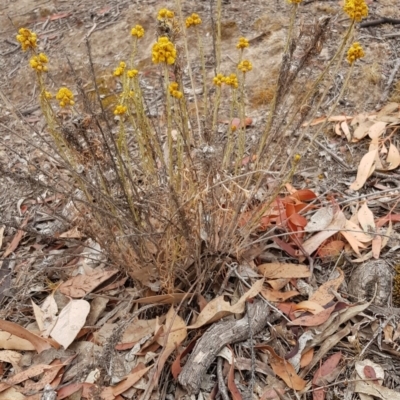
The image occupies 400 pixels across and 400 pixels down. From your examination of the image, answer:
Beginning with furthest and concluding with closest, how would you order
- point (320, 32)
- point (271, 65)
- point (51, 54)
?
1. point (51, 54)
2. point (271, 65)
3. point (320, 32)

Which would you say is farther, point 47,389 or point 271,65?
point 271,65

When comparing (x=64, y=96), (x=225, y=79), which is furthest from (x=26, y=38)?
(x=225, y=79)

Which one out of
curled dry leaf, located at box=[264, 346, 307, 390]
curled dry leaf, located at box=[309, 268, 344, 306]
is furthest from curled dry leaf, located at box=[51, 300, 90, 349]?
curled dry leaf, located at box=[309, 268, 344, 306]

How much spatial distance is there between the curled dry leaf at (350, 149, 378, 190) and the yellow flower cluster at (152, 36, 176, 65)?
1103 millimetres

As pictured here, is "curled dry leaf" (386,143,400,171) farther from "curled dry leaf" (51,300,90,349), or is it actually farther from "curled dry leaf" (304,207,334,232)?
"curled dry leaf" (51,300,90,349)

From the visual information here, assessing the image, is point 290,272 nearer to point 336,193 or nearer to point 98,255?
point 336,193

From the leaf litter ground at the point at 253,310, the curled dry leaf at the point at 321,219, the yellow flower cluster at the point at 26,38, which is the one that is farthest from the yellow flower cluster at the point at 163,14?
the curled dry leaf at the point at 321,219

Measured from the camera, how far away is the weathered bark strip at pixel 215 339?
133 cm

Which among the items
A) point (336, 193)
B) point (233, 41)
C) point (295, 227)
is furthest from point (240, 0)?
point (295, 227)

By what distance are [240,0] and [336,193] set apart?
203 centimetres

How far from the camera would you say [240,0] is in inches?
133

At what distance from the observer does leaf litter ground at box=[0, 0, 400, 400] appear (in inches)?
53.7

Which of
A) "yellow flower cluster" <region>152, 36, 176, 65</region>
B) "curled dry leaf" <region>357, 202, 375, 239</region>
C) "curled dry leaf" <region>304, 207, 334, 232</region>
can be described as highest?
"yellow flower cluster" <region>152, 36, 176, 65</region>

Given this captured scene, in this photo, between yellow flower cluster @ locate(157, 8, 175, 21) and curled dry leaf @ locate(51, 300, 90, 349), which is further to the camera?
curled dry leaf @ locate(51, 300, 90, 349)
